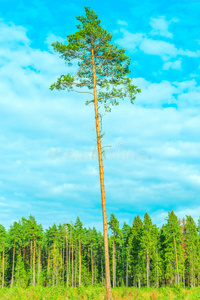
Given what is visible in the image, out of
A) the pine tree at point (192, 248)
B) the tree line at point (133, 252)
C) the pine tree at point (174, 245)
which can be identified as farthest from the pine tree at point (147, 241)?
the pine tree at point (192, 248)

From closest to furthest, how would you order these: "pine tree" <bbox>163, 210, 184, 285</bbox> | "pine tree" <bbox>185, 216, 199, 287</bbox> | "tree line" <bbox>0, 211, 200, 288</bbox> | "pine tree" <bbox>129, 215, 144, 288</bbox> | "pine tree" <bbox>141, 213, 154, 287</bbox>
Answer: "pine tree" <bbox>163, 210, 184, 285</bbox>
"tree line" <bbox>0, 211, 200, 288</bbox>
"pine tree" <bbox>141, 213, 154, 287</bbox>
"pine tree" <bbox>129, 215, 144, 288</bbox>
"pine tree" <bbox>185, 216, 199, 287</bbox>

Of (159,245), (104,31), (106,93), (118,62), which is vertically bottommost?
(159,245)

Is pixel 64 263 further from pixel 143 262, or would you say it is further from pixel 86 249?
pixel 143 262

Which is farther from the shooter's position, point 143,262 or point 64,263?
point 64,263

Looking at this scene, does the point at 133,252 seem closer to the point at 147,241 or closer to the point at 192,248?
the point at 147,241

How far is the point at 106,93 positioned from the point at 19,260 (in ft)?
171

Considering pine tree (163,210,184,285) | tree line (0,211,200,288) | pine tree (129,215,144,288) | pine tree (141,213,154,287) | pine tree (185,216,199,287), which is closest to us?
pine tree (163,210,184,285)

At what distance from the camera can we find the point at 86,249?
247 ft

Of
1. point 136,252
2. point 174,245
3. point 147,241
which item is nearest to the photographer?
point 174,245

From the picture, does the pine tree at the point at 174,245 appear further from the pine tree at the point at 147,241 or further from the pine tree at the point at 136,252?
the pine tree at the point at 136,252

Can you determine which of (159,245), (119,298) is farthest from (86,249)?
(119,298)

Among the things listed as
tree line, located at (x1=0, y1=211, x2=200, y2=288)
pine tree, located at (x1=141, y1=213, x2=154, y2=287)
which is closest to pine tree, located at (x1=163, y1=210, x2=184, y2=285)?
tree line, located at (x1=0, y1=211, x2=200, y2=288)

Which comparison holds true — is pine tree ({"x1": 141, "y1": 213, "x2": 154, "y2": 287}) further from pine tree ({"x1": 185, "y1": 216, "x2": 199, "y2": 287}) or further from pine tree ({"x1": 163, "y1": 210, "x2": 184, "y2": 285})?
pine tree ({"x1": 185, "y1": 216, "x2": 199, "y2": 287})

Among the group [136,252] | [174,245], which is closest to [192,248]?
[174,245]
